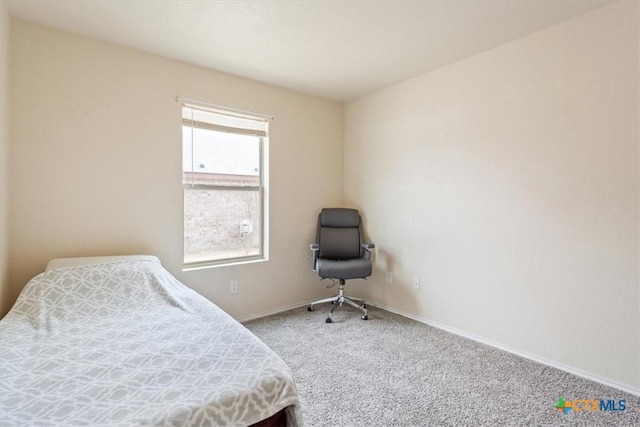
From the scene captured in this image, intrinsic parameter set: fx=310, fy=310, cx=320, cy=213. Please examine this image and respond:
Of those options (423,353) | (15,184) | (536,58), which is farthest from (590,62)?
(15,184)

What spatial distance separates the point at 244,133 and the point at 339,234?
4.90ft

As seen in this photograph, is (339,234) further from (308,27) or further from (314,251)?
(308,27)

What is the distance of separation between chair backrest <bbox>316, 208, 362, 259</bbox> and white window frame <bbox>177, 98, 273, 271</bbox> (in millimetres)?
627

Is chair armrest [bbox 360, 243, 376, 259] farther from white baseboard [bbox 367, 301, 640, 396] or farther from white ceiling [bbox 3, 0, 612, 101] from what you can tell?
white ceiling [bbox 3, 0, 612, 101]

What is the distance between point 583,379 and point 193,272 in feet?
10.1

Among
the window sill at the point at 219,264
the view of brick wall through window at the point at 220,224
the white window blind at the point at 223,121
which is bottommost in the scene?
the window sill at the point at 219,264

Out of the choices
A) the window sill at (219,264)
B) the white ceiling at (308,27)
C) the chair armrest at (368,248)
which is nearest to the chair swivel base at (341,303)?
the chair armrest at (368,248)

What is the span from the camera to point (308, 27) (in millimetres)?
2211

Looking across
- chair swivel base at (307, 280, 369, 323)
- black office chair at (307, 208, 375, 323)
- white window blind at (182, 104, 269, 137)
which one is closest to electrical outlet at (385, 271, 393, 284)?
black office chair at (307, 208, 375, 323)

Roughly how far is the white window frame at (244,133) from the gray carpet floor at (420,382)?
78cm

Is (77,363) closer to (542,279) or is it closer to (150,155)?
(150,155)

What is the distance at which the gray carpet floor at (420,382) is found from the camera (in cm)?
169

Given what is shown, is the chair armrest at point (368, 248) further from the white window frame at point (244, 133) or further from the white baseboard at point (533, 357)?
the white window frame at point (244, 133)

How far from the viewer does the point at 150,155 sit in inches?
103
